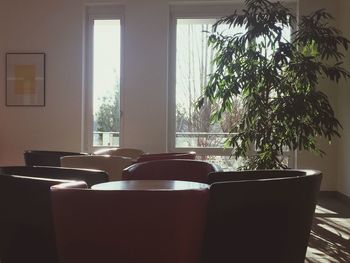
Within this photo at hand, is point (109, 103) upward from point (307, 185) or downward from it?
upward

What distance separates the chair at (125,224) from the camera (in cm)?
117

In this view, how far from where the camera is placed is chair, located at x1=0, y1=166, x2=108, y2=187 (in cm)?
200

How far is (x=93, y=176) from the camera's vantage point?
6.55ft

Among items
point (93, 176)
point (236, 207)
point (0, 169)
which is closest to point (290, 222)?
point (236, 207)

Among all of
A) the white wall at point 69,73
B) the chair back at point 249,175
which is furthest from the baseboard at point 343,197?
the chair back at point 249,175

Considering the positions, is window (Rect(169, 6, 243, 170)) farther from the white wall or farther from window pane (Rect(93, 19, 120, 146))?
window pane (Rect(93, 19, 120, 146))

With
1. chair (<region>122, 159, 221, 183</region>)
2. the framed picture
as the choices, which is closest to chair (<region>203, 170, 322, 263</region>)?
chair (<region>122, 159, 221, 183</region>)

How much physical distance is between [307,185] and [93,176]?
977mm

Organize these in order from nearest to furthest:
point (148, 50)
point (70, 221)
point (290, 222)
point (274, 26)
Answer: point (70, 221), point (290, 222), point (274, 26), point (148, 50)

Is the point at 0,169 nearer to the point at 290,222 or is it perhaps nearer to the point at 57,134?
the point at 290,222

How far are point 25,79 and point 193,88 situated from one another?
2425mm

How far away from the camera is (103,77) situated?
6.26 metres

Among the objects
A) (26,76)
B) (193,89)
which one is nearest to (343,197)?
(193,89)

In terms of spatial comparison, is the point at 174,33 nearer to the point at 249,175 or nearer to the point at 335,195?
the point at 335,195
